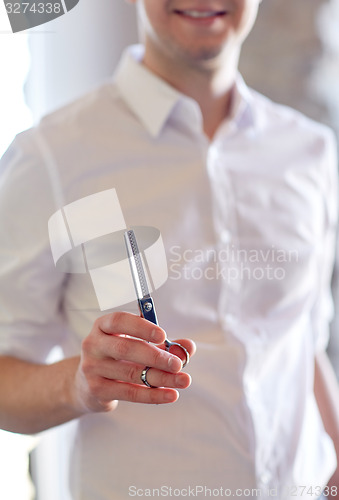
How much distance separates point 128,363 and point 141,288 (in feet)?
0.10

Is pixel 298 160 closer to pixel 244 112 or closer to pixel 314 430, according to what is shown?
pixel 244 112

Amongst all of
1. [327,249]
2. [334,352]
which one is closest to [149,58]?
[327,249]

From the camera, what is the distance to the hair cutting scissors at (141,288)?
24 centimetres

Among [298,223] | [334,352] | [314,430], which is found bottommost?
[334,352]

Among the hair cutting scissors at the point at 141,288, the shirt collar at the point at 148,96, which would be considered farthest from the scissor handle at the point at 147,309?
the shirt collar at the point at 148,96

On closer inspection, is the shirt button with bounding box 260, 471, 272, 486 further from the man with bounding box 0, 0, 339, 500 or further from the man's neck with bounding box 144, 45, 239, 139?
the man's neck with bounding box 144, 45, 239, 139

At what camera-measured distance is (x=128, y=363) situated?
0.80 feet

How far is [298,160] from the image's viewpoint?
0.43 metres

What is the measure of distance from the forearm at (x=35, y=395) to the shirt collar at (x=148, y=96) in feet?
0.50

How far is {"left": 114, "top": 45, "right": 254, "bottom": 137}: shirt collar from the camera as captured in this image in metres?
0.36

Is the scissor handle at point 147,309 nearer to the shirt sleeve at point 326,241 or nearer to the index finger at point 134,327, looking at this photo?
the index finger at point 134,327

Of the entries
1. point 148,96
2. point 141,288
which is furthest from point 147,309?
point 148,96

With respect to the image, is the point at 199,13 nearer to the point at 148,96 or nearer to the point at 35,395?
the point at 148,96

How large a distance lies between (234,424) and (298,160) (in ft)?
0.63
